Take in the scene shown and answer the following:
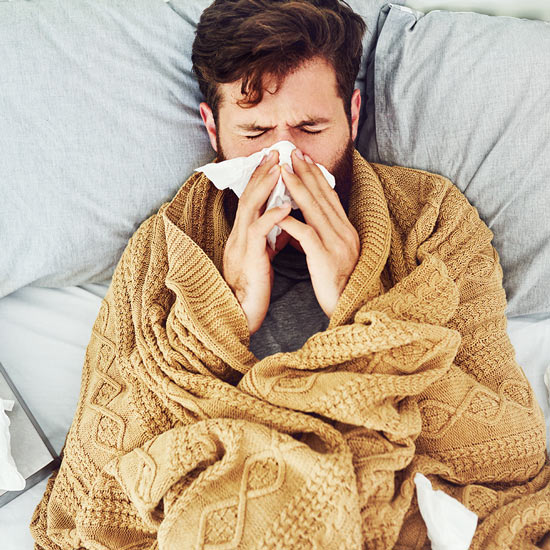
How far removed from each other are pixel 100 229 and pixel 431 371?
2.82ft

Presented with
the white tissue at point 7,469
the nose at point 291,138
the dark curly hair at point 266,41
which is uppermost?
the dark curly hair at point 266,41

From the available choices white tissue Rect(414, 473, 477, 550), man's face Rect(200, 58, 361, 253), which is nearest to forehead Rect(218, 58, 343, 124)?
man's face Rect(200, 58, 361, 253)

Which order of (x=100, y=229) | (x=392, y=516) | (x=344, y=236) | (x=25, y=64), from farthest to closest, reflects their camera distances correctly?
(x=100, y=229) < (x=25, y=64) < (x=344, y=236) < (x=392, y=516)

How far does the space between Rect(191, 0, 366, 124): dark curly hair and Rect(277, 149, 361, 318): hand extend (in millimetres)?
204

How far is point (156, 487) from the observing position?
88cm

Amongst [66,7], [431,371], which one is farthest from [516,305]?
[66,7]

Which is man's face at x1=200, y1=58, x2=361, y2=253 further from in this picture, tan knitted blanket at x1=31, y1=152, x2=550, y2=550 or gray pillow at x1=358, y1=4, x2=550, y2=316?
gray pillow at x1=358, y1=4, x2=550, y2=316

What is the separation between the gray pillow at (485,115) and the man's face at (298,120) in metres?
0.23

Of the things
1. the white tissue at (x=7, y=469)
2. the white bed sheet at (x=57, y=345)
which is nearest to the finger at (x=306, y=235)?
the white bed sheet at (x=57, y=345)

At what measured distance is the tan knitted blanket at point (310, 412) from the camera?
0.84 m

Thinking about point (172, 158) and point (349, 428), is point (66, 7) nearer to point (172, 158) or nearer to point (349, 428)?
point (172, 158)

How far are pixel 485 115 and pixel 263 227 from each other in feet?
2.08

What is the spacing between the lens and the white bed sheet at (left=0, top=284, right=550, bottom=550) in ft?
A: 4.12

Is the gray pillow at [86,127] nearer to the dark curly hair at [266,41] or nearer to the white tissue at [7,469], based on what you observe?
the dark curly hair at [266,41]
